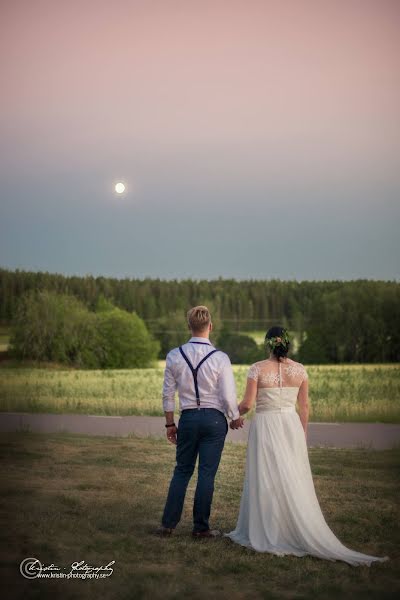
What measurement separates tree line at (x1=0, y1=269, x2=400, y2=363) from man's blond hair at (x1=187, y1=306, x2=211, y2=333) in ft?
177

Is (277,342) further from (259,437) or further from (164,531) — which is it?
(164,531)

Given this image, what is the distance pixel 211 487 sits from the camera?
7.74 m

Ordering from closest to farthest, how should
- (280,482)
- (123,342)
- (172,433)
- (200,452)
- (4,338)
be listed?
(280,482) < (200,452) < (172,433) < (4,338) < (123,342)

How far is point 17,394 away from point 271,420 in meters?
19.5

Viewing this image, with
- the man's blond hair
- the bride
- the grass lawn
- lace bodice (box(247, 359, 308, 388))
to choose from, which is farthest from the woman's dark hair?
the grass lawn

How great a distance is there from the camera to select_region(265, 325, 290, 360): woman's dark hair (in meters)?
7.50

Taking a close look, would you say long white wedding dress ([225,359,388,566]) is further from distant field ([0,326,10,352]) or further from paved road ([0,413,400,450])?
distant field ([0,326,10,352])

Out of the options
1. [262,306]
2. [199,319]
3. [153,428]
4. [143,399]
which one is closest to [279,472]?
[199,319]

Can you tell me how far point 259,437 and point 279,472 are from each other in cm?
33

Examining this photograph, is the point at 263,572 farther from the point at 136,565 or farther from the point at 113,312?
the point at 113,312

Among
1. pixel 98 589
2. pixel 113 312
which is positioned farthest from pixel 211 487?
pixel 113 312

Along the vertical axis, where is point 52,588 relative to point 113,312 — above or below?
below

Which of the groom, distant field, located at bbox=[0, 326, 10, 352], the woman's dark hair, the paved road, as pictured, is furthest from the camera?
distant field, located at bbox=[0, 326, 10, 352]

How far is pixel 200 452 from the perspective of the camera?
769 centimetres
